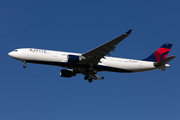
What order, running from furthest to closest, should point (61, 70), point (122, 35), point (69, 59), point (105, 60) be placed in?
point (61, 70) < point (105, 60) < point (69, 59) < point (122, 35)

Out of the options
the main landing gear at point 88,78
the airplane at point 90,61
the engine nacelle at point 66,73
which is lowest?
the main landing gear at point 88,78

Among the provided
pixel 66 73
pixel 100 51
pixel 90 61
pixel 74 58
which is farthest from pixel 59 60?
pixel 100 51

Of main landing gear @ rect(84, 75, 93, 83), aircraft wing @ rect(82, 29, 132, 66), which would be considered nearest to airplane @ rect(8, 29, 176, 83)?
aircraft wing @ rect(82, 29, 132, 66)

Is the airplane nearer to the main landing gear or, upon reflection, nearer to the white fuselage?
the white fuselage

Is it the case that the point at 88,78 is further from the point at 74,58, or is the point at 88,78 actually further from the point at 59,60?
the point at 59,60

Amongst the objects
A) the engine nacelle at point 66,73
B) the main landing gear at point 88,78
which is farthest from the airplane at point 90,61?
the engine nacelle at point 66,73

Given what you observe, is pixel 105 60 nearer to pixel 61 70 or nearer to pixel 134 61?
pixel 134 61

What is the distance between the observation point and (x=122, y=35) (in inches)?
1320

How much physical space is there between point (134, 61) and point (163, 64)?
4.61 m

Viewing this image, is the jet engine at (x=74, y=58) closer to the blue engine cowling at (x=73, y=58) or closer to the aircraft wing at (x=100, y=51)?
the blue engine cowling at (x=73, y=58)

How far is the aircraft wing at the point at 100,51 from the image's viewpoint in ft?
117

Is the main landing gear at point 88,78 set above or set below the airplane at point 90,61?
below

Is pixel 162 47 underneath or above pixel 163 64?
above

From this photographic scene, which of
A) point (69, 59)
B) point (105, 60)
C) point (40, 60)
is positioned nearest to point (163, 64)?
point (105, 60)
